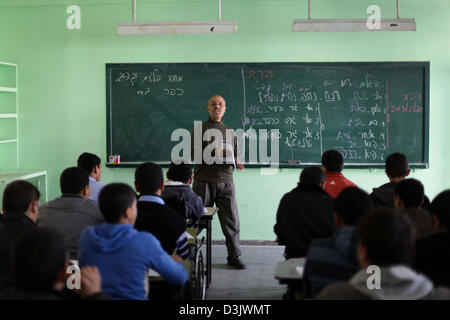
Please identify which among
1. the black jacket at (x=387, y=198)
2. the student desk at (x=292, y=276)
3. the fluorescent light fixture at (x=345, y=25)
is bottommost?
the student desk at (x=292, y=276)

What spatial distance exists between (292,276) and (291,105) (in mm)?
3852

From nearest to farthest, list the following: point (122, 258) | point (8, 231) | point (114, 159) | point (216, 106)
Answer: point (122, 258) → point (8, 231) → point (216, 106) → point (114, 159)

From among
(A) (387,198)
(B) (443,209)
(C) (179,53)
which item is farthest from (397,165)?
(C) (179,53)

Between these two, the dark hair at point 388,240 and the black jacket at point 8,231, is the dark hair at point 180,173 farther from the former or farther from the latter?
the dark hair at point 388,240

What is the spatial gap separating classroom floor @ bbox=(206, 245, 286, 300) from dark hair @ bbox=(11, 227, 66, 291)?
2888mm

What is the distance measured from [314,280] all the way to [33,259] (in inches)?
45.6

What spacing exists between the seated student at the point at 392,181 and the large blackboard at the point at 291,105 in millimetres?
2252

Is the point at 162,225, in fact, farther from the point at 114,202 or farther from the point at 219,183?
the point at 219,183

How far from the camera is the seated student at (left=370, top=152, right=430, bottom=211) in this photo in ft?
12.6

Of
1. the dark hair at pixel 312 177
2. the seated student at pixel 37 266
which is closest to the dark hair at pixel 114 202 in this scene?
the seated student at pixel 37 266

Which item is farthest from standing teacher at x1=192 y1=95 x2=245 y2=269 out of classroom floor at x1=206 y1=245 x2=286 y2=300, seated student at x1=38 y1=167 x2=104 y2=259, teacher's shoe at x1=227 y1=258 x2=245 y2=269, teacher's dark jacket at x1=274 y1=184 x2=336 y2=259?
seated student at x1=38 y1=167 x2=104 y2=259

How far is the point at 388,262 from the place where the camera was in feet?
5.69

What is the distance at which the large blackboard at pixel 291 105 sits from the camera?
624 centimetres
